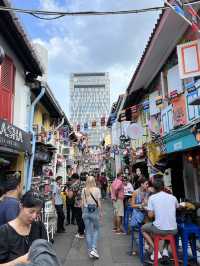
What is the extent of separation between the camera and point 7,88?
33.1ft

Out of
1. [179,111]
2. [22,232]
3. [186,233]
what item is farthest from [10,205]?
[179,111]

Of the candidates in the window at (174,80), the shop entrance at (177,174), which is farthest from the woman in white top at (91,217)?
the shop entrance at (177,174)

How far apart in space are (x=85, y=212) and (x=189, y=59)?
188 inches

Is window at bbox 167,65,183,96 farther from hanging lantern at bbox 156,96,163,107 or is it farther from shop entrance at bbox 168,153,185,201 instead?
shop entrance at bbox 168,153,185,201

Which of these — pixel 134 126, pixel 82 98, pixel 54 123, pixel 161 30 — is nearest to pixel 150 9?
pixel 161 30

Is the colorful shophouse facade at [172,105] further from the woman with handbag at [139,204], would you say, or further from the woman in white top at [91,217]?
the woman in white top at [91,217]

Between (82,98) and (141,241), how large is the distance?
70.9 ft

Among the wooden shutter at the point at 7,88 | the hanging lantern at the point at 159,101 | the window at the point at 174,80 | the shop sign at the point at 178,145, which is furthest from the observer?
the hanging lantern at the point at 159,101

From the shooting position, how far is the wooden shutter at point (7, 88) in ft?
31.8

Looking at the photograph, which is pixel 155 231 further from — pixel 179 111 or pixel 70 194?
pixel 70 194

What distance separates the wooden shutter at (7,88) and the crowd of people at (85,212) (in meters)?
2.89

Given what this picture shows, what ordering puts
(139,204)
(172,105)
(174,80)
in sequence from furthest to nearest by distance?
(174,80) < (172,105) < (139,204)

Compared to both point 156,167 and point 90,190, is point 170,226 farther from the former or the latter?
point 156,167

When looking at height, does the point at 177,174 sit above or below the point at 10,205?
above
